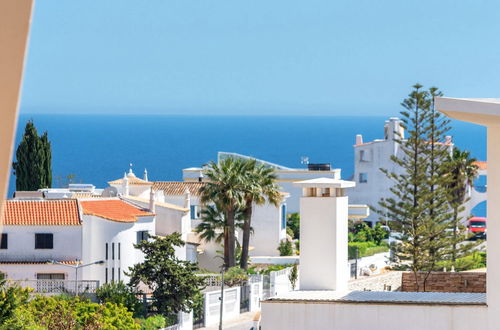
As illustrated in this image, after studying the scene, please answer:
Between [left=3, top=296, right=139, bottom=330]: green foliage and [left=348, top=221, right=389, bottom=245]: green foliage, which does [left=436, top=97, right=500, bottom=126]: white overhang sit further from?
[left=348, top=221, right=389, bottom=245]: green foliage

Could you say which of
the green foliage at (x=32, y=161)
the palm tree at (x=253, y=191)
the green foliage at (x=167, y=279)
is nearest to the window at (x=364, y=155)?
the green foliage at (x=32, y=161)

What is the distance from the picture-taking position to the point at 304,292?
9.88 m

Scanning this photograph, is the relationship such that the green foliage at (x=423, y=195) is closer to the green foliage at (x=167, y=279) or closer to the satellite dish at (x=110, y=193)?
the green foliage at (x=167, y=279)

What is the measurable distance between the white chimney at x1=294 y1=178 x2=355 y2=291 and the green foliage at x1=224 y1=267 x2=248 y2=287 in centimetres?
3307

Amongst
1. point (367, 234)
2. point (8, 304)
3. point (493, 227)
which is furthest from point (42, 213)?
point (493, 227)

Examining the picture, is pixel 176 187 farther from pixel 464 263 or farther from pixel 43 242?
pixel 464 263

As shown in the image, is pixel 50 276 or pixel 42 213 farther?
pixel 42 213

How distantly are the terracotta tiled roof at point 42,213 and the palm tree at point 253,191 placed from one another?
7674mm

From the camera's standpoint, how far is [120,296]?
38.2m

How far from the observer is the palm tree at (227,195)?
163 ft

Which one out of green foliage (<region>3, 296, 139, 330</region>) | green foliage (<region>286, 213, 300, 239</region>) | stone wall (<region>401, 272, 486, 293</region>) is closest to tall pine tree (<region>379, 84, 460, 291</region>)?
green foliage (<region>3, 296, 139, 330</region>)

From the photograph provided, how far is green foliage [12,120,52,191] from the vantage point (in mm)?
64750

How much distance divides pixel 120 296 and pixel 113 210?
10.7 m

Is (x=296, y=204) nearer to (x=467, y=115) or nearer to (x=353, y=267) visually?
(x=353, y=267)
